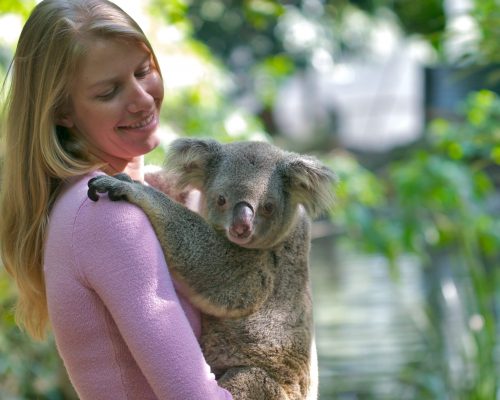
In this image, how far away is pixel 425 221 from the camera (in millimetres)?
5102

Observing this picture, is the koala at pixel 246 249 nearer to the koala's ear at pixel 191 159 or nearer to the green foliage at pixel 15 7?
the koala's ear at pixel 191 159

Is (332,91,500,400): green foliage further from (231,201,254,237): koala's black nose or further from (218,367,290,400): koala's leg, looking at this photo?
(218,367,290,400): koala's leg

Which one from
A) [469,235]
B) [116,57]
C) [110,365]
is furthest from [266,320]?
[469,235]

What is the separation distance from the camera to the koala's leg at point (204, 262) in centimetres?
184

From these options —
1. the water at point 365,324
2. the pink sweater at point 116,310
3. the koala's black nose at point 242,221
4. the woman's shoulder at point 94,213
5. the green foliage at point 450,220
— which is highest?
the woman's shoulder at point 94,213

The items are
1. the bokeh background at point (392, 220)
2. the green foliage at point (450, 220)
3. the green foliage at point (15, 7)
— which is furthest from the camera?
the green foliage at point (450, 220)

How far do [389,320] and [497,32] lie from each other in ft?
13.3

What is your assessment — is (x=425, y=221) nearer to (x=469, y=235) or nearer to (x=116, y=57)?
(x=469, y=235)

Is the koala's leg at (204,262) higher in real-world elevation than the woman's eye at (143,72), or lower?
lower

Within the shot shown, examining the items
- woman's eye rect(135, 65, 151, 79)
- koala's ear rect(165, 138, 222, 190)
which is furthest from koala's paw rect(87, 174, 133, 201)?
koala's ear rect(165, 138, 222, 190)

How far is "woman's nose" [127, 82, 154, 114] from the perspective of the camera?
1696 millimetres

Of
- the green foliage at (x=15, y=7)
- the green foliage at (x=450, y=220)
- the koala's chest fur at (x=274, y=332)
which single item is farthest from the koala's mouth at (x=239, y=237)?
the green foliage at (x=450, y=220)

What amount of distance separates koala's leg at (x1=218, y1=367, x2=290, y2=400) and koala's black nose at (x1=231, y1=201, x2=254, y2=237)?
0.36 m

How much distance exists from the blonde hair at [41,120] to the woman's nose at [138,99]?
0.37ft
